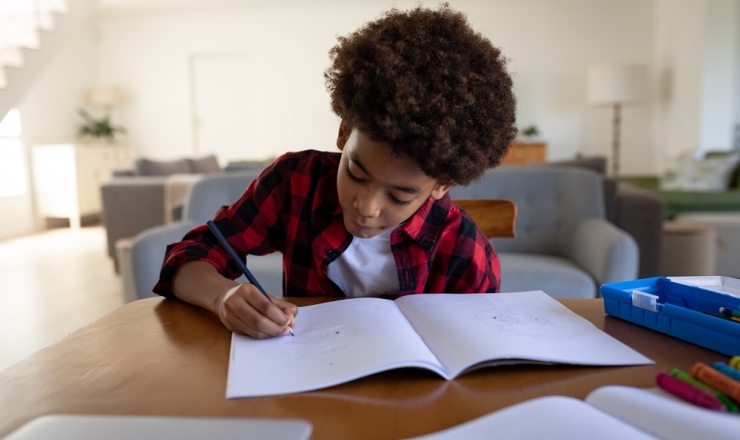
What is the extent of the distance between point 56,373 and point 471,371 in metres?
0.41

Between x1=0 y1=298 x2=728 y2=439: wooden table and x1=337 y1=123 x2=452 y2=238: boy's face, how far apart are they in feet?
0.83

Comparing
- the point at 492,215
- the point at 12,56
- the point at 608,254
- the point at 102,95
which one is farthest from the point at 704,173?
the point at 102,95

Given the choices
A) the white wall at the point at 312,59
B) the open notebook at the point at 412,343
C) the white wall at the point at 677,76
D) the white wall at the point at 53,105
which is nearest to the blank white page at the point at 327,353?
the open notebook at the point at 412,343

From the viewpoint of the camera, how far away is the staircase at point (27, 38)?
3.81 meters

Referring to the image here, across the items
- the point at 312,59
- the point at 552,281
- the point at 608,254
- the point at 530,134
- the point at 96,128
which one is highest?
the point at 312,59

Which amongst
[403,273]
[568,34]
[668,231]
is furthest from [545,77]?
[403,273]

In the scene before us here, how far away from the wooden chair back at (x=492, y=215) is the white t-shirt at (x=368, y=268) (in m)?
0.34

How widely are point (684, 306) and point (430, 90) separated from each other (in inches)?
16.2

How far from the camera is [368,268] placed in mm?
956

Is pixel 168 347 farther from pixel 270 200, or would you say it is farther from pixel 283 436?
pixel 270 200

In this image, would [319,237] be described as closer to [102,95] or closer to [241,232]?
[241,232]

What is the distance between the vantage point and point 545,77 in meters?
6.07

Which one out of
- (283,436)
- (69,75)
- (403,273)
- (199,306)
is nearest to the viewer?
(283,436)

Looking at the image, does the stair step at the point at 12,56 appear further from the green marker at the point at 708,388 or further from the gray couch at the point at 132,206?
the green marker at the point at 708,388
